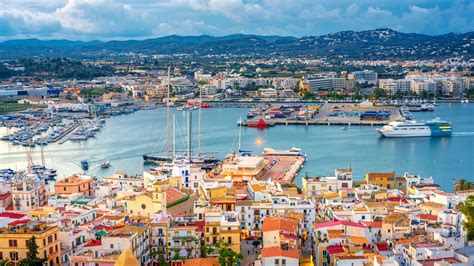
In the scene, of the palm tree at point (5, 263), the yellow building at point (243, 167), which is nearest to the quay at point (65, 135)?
the yellow building at point (243, 167)

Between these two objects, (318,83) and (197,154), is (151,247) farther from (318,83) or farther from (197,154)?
(318,83)

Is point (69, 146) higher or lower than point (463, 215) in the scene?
lower

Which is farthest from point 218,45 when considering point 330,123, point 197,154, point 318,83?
point 197,154

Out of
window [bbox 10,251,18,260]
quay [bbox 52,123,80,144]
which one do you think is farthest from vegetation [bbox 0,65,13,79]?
window [bbox 10,251,18,260]

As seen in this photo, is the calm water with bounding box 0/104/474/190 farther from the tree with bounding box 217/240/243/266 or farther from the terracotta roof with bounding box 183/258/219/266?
the terracotta roof with bounding box 183/258/219/266

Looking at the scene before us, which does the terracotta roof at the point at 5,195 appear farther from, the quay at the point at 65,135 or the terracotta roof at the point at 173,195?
the quay at the point at 65,135

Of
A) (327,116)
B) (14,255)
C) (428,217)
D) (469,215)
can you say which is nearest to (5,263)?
(14,255)
